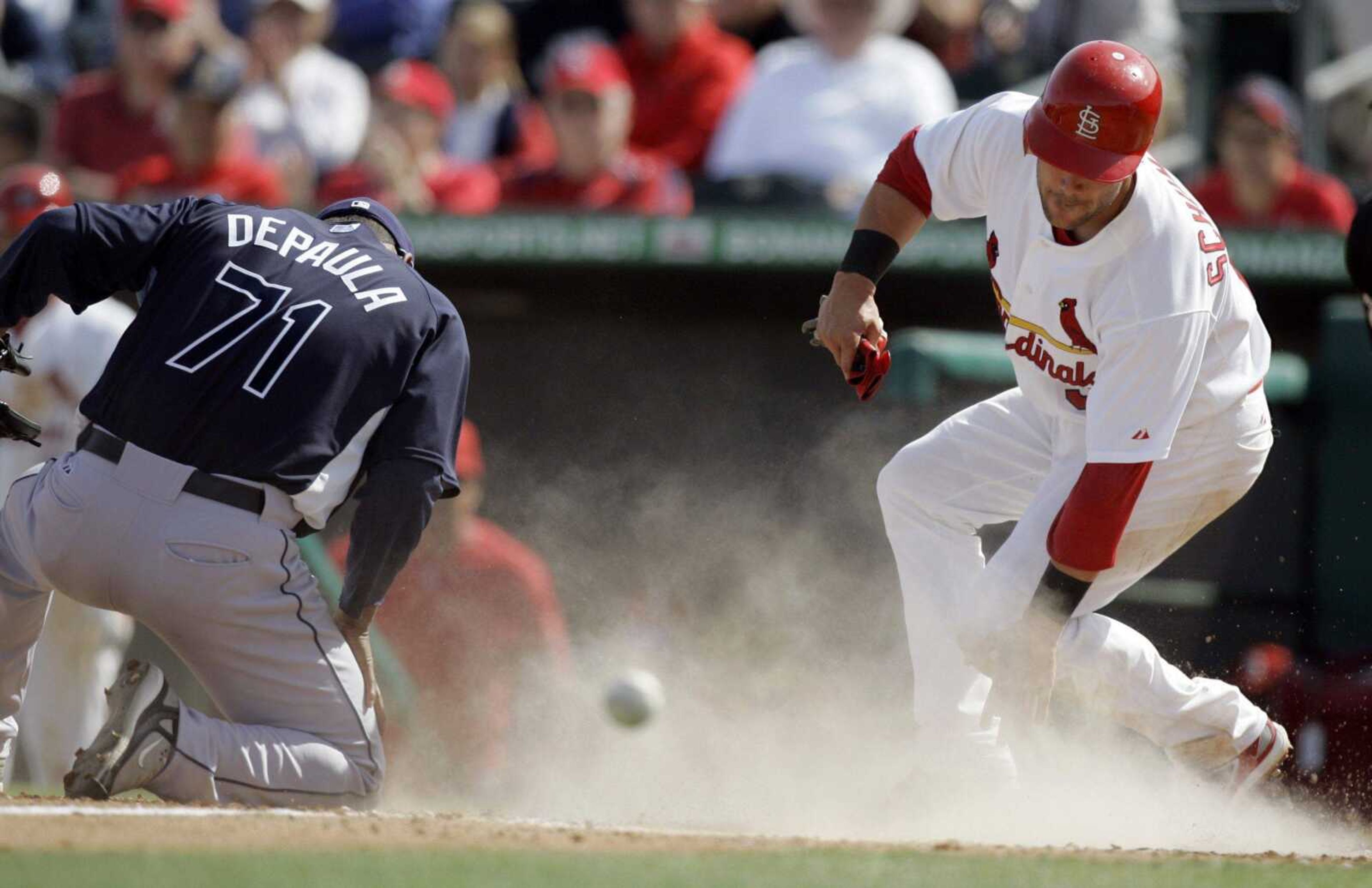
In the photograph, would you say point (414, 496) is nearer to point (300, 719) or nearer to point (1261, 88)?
point (300, 719)

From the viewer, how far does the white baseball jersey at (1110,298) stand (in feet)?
13.6

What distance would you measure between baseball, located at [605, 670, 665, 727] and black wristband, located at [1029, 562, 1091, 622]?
6.94ft

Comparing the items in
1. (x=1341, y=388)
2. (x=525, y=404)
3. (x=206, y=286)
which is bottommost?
(x=525, y=404)

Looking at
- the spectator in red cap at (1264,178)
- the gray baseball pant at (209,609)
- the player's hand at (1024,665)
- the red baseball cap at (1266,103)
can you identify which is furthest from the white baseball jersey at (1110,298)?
the red baseball cap at (1266,103)

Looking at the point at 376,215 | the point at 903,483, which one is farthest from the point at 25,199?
the point at 903,483

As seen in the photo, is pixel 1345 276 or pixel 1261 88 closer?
pixel 1345 276

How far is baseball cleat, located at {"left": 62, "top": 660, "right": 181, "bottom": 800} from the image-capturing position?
4.21 metres

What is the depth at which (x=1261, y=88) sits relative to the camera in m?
7.92

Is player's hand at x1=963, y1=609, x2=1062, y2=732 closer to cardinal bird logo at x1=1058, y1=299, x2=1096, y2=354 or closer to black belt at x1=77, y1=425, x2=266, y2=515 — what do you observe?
cardinal bird logo at x1=1058, y1=299, x2=1096, y2=354

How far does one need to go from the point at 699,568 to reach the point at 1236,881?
358 cm

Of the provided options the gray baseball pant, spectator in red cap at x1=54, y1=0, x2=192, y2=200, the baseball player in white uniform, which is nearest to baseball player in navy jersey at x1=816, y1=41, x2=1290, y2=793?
the gray baseball pant

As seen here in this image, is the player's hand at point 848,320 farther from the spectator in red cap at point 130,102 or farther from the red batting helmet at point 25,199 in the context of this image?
the spectator in red cap at point 130,102

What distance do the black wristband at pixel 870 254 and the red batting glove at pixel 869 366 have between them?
0.58ft

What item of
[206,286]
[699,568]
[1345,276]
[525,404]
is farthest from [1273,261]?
[206,286]
